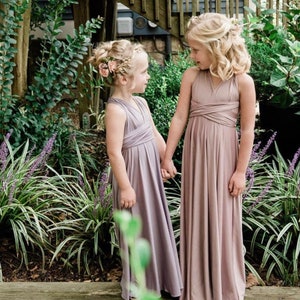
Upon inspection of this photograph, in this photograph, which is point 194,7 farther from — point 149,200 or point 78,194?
point 149,200

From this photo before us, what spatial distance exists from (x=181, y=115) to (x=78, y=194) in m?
1.41

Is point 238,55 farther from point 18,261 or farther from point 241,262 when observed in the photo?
point 18,261

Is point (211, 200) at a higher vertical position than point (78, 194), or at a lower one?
higher

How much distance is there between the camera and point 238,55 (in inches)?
85.4

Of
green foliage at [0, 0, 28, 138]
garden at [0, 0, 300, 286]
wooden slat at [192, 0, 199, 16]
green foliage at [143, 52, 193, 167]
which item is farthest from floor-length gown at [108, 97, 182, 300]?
wooden slat at [192, 0, 199, 16]

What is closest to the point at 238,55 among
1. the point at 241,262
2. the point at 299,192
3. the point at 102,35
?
the point at 241,262

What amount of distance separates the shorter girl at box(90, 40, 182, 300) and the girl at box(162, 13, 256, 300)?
86 mm

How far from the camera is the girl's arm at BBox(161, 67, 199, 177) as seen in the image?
7.74ft

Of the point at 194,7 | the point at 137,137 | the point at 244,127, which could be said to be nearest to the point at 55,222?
the point at 137,137

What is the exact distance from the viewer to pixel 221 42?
6.98 ft

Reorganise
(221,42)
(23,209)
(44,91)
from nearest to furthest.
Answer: (221,42), (23,209), (44,91)

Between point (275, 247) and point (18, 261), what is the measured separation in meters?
1.46

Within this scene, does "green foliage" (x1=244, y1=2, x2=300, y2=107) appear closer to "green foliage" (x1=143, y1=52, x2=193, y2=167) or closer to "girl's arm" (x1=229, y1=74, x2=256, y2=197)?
"green foliage" (x1=143, y1=52, x2=193, y2=167)

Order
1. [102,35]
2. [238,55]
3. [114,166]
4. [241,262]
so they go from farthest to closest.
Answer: [102,35], [241,262], [114,166], [238,55]
